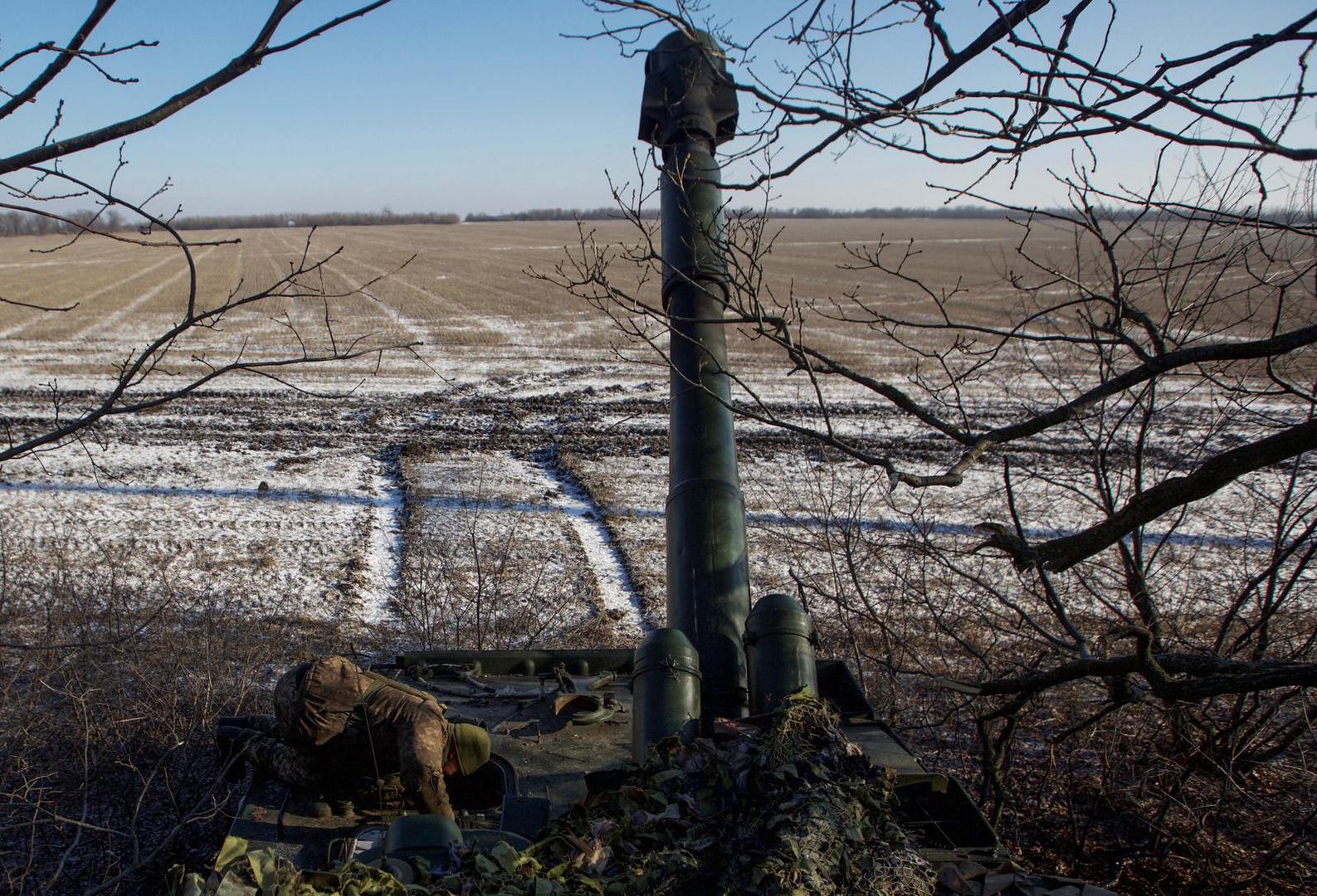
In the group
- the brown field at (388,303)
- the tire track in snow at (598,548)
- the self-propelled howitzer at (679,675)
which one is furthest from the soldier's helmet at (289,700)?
the tire track in snow at (598,548)

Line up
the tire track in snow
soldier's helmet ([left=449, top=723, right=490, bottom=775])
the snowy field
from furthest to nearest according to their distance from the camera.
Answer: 1. the snowy field
2. the tire track in snow
3. soldier's helmet ([left=449, top=723, right=490, bottom=775])

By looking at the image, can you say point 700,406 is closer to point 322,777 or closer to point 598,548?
point 322,777

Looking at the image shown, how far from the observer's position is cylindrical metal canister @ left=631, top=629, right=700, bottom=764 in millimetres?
4477

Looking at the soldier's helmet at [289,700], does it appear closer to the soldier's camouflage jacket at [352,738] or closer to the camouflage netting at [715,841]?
the soldier's camouflage jacket at [352,738]

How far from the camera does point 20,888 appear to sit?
483 centimetres

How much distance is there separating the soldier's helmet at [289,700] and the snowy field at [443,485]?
168 cm

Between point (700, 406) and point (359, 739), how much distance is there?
243cm

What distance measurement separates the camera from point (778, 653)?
15.7ft

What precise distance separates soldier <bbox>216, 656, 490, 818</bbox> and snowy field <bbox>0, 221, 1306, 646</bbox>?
1.72m

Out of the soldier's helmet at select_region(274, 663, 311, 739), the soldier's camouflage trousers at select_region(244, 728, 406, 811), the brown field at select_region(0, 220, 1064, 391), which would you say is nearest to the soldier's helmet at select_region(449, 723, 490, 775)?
the soldier's camouflage trousers at select_region(244, 728, 406, 811)

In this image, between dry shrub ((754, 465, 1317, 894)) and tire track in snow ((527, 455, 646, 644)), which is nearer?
dry shrub ((754, 465, 1317, 894))

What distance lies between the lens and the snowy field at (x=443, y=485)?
380 inches

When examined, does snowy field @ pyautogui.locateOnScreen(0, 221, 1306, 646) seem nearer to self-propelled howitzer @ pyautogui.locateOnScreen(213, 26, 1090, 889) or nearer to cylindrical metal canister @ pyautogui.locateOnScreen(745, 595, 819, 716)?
self-propelled howitzer @ pyautogui.locateOnScreen(213, 26, 1090, 889)

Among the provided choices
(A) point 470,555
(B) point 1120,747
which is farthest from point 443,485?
(B) point 1120,747
